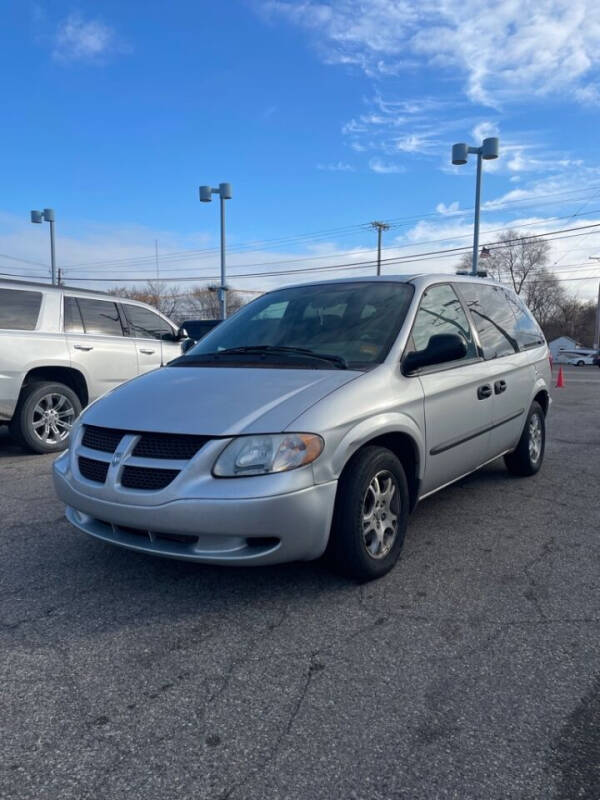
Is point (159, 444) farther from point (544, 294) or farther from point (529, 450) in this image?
point (544, 294)

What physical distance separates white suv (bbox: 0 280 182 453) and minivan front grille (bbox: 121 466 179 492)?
4156 millimetres

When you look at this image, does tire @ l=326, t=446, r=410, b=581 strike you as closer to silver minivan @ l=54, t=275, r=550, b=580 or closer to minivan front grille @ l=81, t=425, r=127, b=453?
silver minivan @ l=54, t=275, r=550, b=580

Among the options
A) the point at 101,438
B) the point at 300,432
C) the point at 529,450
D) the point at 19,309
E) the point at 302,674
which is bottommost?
the point at 302,674

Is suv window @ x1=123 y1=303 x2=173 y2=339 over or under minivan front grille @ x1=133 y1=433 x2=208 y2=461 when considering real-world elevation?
over

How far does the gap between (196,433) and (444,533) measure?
2.08 metres

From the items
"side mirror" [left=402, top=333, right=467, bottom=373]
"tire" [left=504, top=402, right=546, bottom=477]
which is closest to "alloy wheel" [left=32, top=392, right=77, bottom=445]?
"side mirror" [left=402, top=333, right=467, bottom=373]

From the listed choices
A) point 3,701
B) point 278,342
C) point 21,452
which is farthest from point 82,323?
point 3,701

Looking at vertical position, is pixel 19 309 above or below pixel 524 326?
above

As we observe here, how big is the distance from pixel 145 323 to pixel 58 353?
1.56m

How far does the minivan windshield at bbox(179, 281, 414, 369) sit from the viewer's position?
3.76 meters

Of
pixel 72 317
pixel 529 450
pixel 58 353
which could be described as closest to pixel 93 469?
pixel 529 450

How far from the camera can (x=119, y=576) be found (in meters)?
3.46

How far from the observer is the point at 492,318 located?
16.5 ft

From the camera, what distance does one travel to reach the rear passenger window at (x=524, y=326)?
18.0 ft
